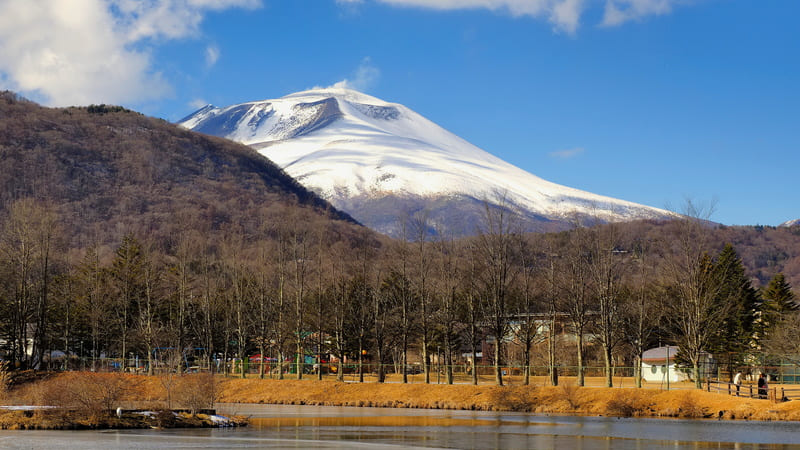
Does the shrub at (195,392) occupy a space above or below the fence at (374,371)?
above

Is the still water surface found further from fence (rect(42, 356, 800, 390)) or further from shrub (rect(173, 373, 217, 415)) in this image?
fence (rect(42, 356, 800, 390))

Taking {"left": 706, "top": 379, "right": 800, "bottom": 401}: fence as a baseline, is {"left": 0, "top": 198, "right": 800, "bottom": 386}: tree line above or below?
above

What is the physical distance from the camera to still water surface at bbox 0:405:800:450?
108 feet

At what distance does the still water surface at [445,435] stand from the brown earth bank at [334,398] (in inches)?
112

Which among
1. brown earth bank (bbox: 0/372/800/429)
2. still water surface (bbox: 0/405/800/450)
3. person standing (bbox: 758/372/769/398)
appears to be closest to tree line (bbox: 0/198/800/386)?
brown earth bank (bbox: 0/372/800/429)

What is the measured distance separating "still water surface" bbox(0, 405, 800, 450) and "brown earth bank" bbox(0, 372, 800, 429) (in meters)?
2.85

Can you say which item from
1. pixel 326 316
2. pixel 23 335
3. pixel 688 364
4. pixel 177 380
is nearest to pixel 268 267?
pixel 326 316

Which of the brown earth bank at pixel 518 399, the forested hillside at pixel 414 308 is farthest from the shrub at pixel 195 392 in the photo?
the forested hillside at pixel 414 308

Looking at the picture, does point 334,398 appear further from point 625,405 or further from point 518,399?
point 625,405

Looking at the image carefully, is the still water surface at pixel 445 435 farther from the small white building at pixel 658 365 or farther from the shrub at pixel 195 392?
the small white building at pixel 658 365

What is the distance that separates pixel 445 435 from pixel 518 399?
1833 centimetres

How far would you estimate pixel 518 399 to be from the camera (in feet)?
179

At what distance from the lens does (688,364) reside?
236ft

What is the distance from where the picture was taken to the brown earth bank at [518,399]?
46969 mm
